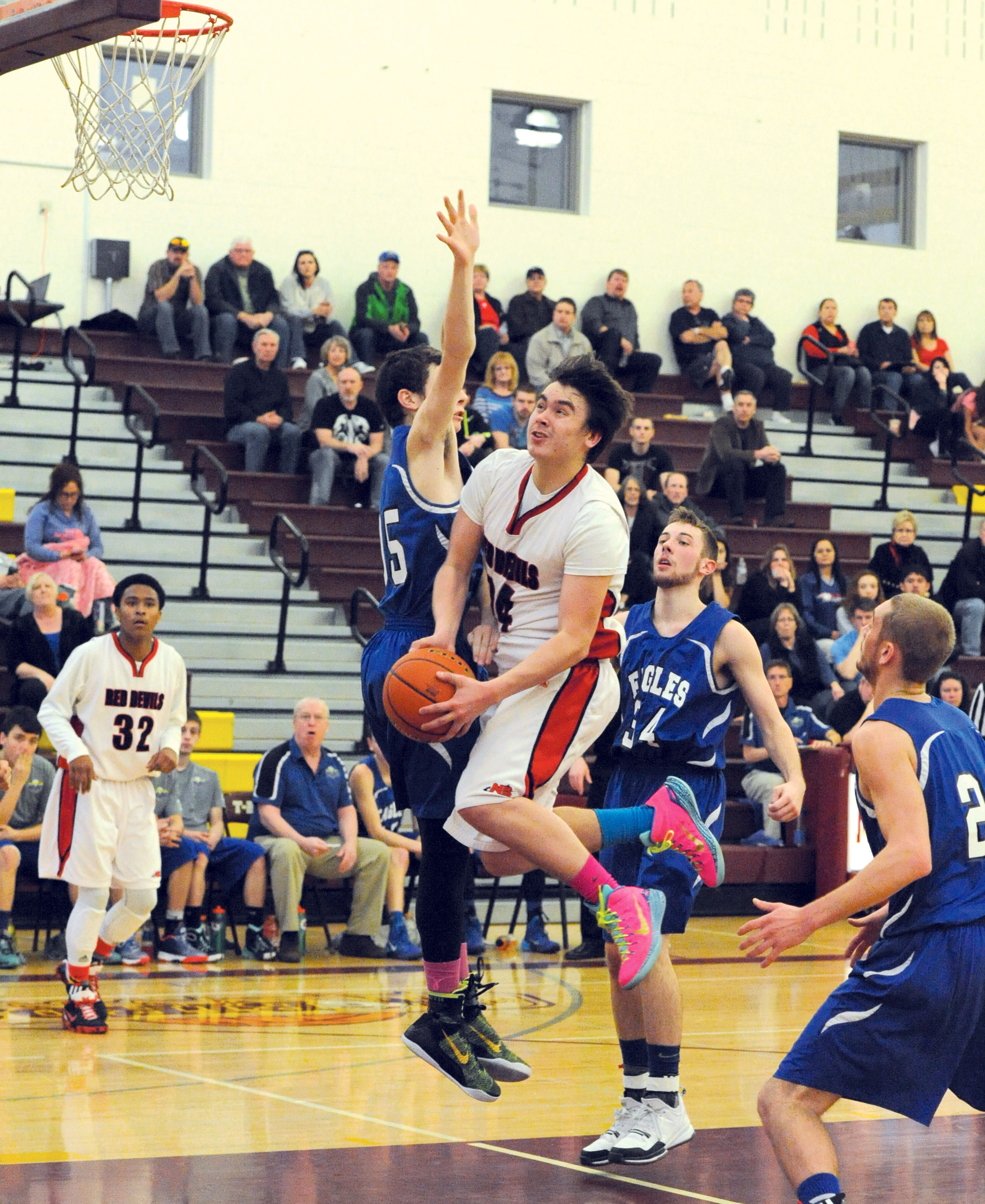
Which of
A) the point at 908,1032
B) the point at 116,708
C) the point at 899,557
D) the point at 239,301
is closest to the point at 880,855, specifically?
the point at 908,1032

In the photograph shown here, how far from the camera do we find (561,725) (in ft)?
16.1

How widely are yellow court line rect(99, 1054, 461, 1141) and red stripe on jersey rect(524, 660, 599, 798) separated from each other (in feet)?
4.47

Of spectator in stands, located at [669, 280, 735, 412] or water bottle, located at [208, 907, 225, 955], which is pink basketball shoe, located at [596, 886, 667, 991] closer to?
water bottle, located at [208, 907, 225, 955]

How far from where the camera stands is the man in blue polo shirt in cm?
938

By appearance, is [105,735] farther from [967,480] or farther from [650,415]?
[967,480]

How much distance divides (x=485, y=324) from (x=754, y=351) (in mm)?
3087

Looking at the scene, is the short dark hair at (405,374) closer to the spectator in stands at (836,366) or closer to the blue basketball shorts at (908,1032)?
the blue basketball shorts at (908,1032)

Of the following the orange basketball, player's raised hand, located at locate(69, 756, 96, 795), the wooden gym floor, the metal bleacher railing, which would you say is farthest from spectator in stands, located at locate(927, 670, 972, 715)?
the orange basketball

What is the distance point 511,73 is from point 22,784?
32.9 feet

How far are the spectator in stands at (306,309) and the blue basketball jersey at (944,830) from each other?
11246 millimetres

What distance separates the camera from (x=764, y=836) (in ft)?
37.4

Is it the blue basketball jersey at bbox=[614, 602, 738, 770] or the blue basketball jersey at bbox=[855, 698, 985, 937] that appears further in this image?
the blue basketball jersey at bbox=[614, 602, 738, 770]

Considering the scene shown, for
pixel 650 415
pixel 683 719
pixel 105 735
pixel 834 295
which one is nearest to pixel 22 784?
pixel 105 735

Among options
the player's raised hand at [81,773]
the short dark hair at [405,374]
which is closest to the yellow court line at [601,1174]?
the short dark hair at [405,374]
